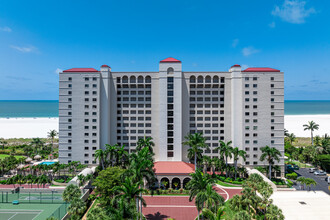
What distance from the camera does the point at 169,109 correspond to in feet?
210

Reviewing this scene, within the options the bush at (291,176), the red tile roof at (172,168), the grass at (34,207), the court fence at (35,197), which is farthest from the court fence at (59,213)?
the bush at (291,176)

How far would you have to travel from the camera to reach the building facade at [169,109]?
62.0 meters

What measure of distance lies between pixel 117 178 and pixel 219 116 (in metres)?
40.9

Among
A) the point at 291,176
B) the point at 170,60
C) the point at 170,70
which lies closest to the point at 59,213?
the point at 170,70

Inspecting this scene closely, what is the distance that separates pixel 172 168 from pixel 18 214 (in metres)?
35.8

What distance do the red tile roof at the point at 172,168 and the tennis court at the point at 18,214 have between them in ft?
90.9

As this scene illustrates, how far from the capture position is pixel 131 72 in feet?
216

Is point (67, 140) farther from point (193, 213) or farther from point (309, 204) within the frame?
point (309, 204)

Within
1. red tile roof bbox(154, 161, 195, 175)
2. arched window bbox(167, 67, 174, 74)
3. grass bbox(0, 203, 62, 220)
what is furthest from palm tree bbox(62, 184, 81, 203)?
arched window bbox(167, 67, 174, 74)

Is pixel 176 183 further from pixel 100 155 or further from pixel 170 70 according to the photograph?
pixel 170 70

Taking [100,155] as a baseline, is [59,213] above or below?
below

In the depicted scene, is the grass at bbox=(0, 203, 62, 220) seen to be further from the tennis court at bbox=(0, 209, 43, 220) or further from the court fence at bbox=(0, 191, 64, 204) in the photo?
the court fence at bbox=(0, 191, 64, 204)

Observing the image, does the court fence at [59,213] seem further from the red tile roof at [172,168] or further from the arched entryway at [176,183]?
the arched entryway at [176,183]

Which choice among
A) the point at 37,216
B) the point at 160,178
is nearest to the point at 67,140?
the point at 37,216
